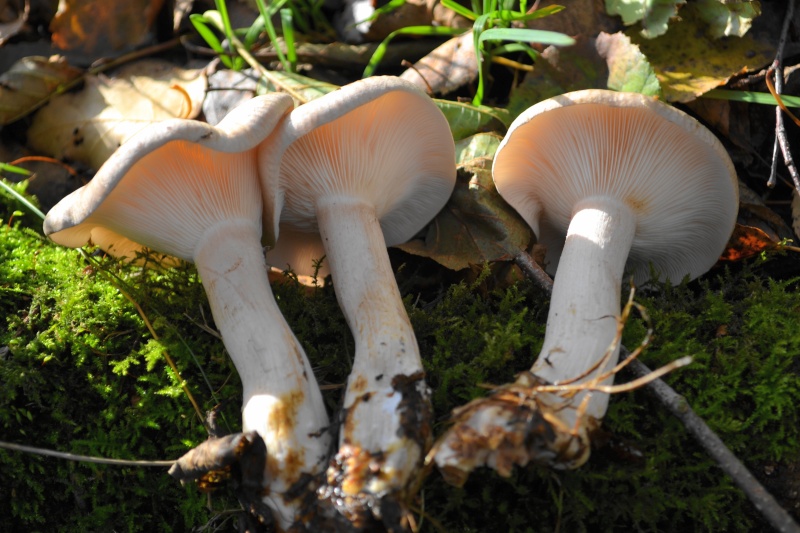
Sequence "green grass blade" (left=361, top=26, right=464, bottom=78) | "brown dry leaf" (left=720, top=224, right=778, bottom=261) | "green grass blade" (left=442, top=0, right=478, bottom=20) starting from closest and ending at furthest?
"brown dry leaf" (left=720, top=224, right=778, bottom=261) < "green grass blade" (left=442, top=0, right=478, bottom=20) < "green grass blade" (left=361, top=26, right=464, bottom=78)

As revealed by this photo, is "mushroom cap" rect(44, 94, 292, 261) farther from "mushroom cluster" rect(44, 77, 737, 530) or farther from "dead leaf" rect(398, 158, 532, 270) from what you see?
"dead leaf" rect(398, 158, 532, 270)

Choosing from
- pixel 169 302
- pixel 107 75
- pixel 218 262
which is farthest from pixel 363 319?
pixel 107 75

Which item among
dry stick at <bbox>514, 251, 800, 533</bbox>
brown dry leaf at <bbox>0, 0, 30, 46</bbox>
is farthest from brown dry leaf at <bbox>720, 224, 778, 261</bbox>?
brown dry leaf at <bbox>0, 0, 30, 46</bbox>

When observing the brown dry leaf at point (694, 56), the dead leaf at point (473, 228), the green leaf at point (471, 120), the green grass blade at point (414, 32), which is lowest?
the dead leaf at point (473, 228)

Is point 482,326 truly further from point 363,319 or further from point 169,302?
point 169,302

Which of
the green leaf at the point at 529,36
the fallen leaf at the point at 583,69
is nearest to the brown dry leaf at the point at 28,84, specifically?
the green leaf at the point at 529,36

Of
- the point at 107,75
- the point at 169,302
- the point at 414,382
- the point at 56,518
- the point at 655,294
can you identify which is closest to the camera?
the point at 414,382

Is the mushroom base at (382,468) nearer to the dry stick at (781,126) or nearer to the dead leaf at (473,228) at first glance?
the dead leaf at (473,228)
